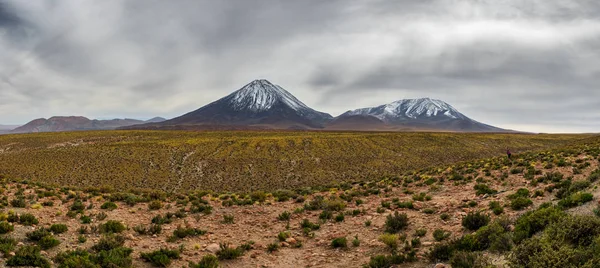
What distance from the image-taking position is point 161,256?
9414 mm

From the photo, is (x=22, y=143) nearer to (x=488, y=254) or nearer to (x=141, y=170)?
(x=141, y=170)

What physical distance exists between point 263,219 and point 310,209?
8.94 ft

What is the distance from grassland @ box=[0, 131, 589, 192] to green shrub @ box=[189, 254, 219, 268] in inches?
906

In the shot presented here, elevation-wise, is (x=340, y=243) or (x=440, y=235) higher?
(x=440, y=235)

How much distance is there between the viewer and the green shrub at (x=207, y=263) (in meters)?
9.05

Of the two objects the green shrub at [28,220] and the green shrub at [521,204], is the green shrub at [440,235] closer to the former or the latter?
the green shrub at [521,204]

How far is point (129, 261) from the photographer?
351 inches

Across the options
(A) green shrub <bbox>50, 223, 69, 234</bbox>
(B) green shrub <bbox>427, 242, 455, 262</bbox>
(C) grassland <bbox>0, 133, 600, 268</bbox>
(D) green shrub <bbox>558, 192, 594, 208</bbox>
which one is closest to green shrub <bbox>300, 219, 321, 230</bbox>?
(C) grassland <bbox>0, 133, 600, 268</bbox>

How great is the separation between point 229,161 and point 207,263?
148 ft

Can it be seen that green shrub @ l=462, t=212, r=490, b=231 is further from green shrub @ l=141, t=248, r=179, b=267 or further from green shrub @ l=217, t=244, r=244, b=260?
green shrub @ l=141, t=248, r=179, b=267

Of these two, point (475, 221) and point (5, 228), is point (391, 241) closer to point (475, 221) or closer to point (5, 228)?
point (475, 221)

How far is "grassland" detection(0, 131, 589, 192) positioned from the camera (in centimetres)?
4138

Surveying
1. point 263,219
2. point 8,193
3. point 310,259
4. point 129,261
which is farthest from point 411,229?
point 8,193

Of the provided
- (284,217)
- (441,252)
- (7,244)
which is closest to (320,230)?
(284,217)
